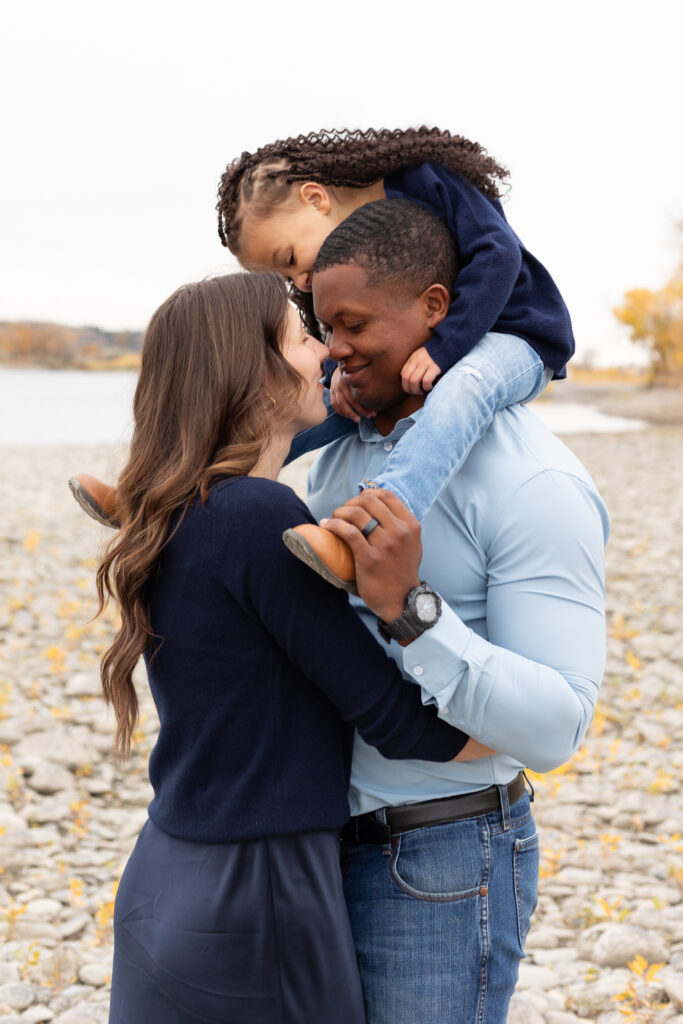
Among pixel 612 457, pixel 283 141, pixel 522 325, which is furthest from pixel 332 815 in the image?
pixel 612 457

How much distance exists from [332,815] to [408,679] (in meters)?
0.30

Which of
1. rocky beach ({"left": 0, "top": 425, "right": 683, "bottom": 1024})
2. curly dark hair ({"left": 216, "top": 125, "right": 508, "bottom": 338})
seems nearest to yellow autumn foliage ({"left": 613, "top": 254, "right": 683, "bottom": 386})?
rocky beach ({"left": 0, "top": 425, "right": 683, "bottom": 1024})

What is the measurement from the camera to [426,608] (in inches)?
69.2

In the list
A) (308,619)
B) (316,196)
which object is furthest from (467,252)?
(308,619)

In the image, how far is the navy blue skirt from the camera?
1832 mm

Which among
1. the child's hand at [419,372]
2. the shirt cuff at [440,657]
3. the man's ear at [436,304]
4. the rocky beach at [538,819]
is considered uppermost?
the man's ear at [436,304]

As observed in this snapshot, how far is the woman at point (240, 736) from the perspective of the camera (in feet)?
5.94

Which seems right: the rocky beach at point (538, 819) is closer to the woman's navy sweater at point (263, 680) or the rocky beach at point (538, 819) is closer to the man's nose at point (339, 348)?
the man's nose at point (339, 348)

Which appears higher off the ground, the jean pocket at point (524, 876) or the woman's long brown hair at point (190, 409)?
the woman's long brown hair at point (190, 409)

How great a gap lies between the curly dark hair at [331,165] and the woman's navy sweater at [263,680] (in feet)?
3.60

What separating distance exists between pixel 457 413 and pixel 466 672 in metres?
0.57

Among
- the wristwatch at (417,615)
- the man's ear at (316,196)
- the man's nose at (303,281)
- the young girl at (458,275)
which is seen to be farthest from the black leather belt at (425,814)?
the man's ear at (316,196)

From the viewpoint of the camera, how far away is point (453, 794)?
2.03 m

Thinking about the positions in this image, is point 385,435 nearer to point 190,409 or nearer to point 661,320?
point 190,409
